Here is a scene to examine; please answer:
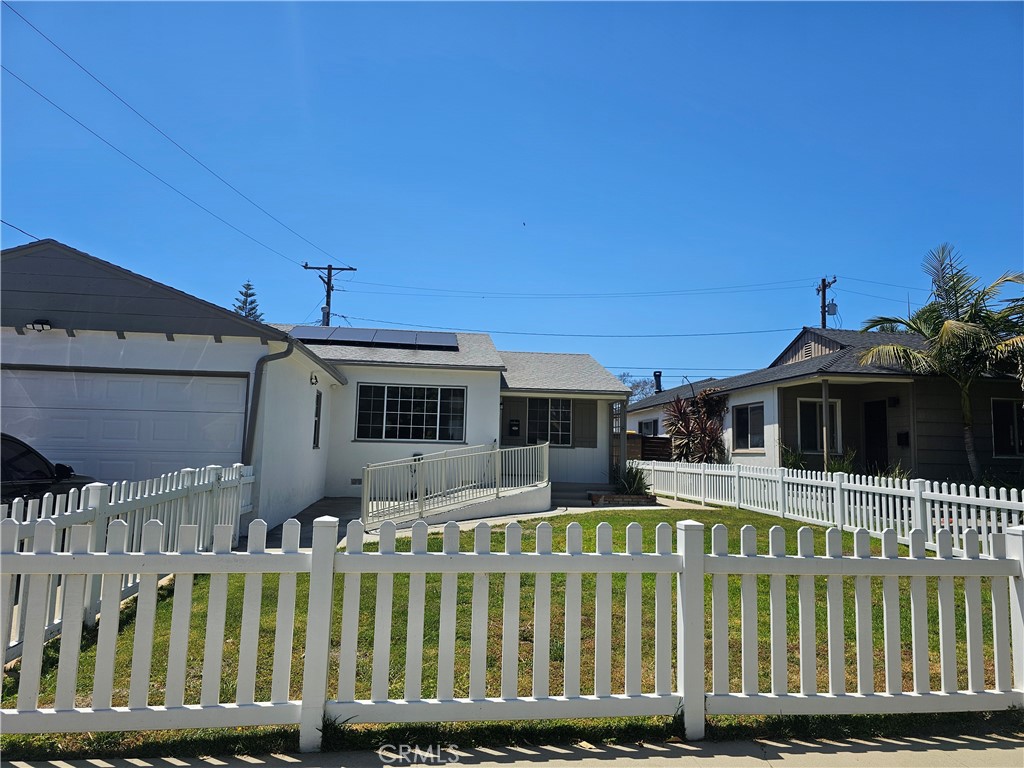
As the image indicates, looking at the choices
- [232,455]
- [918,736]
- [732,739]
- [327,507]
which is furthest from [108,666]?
[327,507]

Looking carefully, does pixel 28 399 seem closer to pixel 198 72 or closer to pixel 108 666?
pixel 198 72

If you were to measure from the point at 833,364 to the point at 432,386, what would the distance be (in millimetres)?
9548

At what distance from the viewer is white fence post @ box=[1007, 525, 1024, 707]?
3.37m

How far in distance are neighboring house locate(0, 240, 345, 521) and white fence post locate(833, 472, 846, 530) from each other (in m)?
9.35

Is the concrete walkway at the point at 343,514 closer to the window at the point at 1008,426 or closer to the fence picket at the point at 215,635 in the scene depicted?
the fence picket at the point at 215,635

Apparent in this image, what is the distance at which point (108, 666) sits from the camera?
2863 millimetres

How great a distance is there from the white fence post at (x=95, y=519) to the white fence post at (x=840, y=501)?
10.3 meters

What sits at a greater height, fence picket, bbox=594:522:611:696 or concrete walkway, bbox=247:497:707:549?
fence picket, bbox=594:522:611:696

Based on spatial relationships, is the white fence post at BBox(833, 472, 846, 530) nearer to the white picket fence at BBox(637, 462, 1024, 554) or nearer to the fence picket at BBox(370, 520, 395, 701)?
the white picket fence at BBox(637, 462, 1024, 554)

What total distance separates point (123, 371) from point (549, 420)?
1037cm

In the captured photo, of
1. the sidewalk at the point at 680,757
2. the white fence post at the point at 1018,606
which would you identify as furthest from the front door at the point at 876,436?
the sidewalk at the point at 680,757

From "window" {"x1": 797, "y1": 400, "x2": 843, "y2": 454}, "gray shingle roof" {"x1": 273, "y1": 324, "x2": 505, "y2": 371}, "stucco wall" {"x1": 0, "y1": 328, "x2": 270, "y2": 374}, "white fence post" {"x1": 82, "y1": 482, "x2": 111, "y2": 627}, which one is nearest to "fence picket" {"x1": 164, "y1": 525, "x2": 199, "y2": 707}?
"white fence post" {"x1": 82, "y1": 482, "x2": 111, "y2": 627}

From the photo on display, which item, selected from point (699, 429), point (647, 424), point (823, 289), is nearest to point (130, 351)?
point (699, 429)

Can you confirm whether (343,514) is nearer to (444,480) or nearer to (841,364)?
(444,480)
